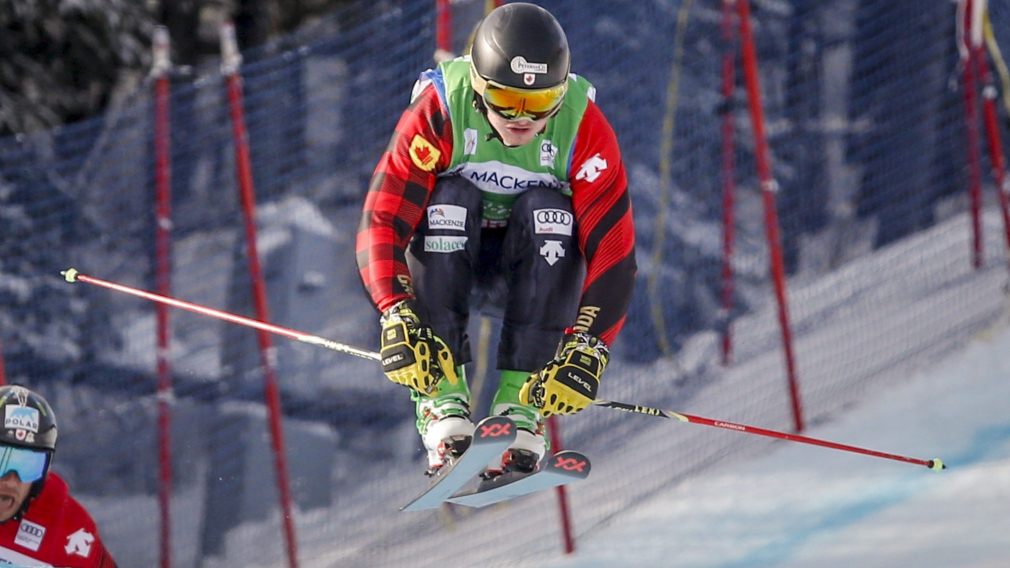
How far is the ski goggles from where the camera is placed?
3477mm

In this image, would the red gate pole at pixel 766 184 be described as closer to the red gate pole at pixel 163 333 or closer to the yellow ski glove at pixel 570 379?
the yellow ski glove at pixel 570 379

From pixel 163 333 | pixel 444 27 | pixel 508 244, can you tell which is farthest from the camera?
pixel 163 333

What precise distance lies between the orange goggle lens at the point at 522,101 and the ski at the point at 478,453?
82cm

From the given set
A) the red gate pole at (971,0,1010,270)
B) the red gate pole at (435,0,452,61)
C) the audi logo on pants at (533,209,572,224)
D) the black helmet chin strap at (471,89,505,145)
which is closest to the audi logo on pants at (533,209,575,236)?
the audi logo on pants at (533,209,572,224)

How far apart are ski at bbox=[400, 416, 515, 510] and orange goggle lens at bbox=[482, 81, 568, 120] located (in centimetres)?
82

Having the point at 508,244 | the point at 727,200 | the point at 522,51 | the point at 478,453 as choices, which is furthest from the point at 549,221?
the point at 727,200

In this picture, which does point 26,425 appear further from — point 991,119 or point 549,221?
point 991,119

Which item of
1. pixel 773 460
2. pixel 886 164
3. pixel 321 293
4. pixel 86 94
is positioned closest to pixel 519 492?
pixel 773 460

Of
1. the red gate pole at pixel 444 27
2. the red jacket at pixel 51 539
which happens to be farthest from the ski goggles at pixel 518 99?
the red jacket at pixel 51 539

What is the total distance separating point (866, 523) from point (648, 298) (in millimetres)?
1710

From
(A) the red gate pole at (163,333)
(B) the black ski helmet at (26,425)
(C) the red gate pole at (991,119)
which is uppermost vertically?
(C) the red gate pole at (991,119)

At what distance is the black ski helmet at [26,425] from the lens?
3986 millimetres

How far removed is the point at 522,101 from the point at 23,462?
1901 millimetres

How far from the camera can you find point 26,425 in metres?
4.02
